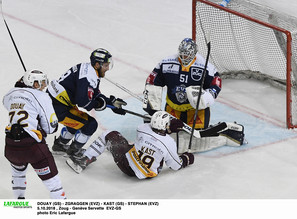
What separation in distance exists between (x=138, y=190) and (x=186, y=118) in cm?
106

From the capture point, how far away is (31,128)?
461 cm

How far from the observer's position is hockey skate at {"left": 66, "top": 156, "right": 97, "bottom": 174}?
5.55 metres

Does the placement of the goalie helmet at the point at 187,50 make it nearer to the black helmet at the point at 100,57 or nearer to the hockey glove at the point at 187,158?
the black helmet at the point at 100,57

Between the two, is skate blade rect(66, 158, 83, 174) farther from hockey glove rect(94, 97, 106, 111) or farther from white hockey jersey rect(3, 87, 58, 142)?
white hockey jersey rect(3, 87, 58, 142)

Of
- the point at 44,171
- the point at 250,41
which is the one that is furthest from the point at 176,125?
the point at 250,41

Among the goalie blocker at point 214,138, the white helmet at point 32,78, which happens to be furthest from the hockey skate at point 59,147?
the white helmet at point 32,78

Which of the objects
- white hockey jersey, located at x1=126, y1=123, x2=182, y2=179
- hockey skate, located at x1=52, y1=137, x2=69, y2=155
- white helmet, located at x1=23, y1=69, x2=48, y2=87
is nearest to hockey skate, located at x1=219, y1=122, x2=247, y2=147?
white hockey jersey, located at x1=126, y1=123, x2=182, y2=179

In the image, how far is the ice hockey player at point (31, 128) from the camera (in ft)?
15.1

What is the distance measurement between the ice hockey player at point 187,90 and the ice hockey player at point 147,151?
1.18ft

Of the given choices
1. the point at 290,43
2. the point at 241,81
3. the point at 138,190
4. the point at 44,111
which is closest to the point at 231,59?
the point at 241,81

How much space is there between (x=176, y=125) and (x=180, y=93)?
18.3 inches

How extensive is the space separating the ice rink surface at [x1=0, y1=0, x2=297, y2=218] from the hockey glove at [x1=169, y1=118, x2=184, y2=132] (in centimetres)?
34

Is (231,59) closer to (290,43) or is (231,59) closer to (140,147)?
(290,43)

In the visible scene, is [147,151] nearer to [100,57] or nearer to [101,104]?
[101,104]
